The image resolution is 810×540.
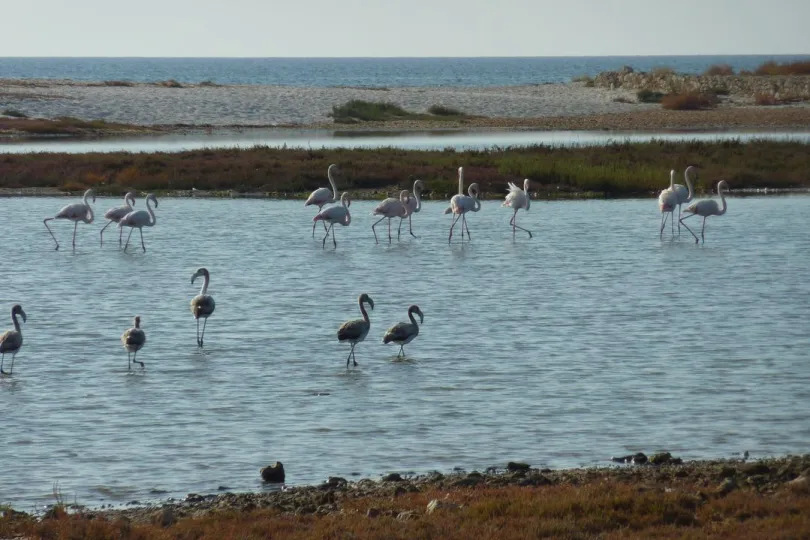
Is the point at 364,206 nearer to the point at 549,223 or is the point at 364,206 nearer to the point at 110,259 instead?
the point at 549,223

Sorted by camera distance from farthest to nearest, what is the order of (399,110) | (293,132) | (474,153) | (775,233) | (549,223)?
(399,110) → (293,132) → (474,153) → (549,223) → (775,233)

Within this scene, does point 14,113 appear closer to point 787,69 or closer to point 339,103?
point 339,103

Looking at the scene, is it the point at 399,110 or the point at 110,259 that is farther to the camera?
the point at 399,110

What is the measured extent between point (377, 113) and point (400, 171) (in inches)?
1277

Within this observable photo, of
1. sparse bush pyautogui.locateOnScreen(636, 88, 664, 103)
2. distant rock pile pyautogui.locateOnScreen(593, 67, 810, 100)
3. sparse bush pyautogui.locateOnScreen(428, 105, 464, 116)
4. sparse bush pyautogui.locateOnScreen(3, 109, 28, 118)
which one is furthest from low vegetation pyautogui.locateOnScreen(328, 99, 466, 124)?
distant rock pile pyautogui.locateOnScreen(593, 67, 810, 100)

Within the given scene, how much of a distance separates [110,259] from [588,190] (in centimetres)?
1482

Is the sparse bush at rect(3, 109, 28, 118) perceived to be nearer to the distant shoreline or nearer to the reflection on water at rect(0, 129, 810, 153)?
the distant shoreline

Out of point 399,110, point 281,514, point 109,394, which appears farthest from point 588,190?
point 399,110

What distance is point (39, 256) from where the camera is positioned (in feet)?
81.7

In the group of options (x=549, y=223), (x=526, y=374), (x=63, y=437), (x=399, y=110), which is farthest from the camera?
(x=399, y=110)

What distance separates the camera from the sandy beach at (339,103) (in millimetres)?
60219

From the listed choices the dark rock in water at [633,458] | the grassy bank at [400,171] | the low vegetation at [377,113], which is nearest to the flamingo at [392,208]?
the grassy bank at [400,171]

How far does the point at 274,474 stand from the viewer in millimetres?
10133

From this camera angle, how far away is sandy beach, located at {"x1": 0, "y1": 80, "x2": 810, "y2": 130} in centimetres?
6022
